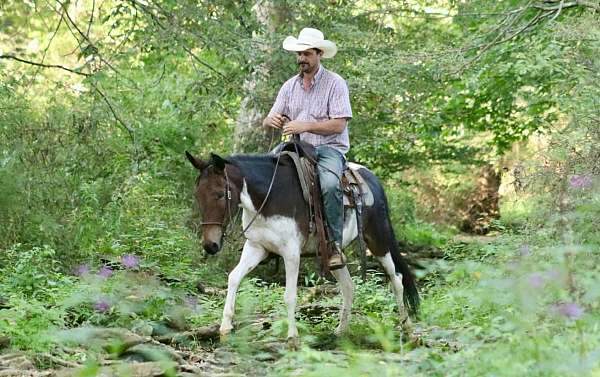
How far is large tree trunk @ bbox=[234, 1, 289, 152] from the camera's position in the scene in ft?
44.0

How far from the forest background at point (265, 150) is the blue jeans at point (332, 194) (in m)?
1.01

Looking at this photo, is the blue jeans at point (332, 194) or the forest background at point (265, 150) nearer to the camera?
the forest background at point (265, 150)

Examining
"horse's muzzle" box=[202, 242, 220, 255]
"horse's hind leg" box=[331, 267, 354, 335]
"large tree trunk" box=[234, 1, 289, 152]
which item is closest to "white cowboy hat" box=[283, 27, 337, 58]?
"horse's muzzle" box=[202, 242, 220, 255]

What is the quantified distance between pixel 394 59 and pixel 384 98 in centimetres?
120

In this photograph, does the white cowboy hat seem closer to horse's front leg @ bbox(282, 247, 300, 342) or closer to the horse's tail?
the horse's tail

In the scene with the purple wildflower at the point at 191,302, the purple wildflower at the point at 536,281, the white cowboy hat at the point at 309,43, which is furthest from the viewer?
the purple wildflower at the point at 191,302

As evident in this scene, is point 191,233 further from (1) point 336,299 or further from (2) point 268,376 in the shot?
(2) point 268,376

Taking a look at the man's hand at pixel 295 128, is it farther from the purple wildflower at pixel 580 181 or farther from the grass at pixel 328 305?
the purple wildflower at pixel 580 181

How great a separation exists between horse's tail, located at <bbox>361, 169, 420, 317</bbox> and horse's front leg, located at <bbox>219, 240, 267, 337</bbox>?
4.97ft

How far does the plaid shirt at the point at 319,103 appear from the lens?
902 centimetres

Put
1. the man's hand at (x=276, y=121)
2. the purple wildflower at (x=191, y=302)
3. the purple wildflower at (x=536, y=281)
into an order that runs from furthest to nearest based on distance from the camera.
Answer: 1. the purple wildflower at (x=191, y=302)
2. the man's hand at (x=276, y=121)
3. the purple wildflower at (x=536, y=281)

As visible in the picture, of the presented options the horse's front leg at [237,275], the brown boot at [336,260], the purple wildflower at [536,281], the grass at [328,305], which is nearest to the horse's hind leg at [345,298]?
the grass at [328,305]

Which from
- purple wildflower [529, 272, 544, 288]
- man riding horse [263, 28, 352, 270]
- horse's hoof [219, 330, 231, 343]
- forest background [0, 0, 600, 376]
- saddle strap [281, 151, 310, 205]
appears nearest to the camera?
purple wildflower [529, 272, 544, 288]

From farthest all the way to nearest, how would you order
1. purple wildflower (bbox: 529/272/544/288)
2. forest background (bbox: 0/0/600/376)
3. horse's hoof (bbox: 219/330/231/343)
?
horse's hoof (bbox: 219/330/231/343)
forest background (bbox: 0/0/600/376)
purple wildflower (bbox: 529/272/544/288)
